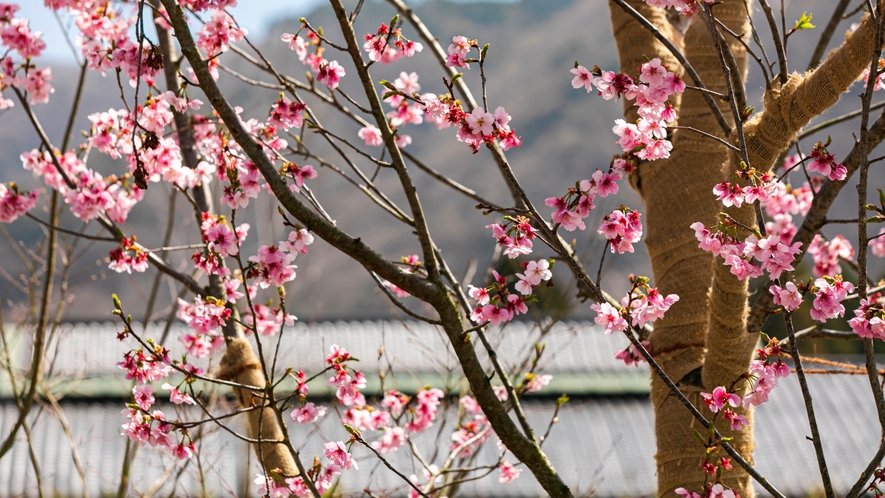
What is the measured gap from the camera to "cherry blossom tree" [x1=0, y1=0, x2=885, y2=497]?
64.8 inches

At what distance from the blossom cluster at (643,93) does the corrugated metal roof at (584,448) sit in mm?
5662

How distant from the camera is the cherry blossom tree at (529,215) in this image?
5.40 feet

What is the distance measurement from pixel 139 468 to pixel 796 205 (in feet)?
23.5

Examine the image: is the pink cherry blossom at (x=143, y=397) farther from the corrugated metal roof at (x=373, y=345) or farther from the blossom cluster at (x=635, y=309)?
the corrugated metal roof at (x=373, y=345)

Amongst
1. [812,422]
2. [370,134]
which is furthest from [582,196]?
[370,134]

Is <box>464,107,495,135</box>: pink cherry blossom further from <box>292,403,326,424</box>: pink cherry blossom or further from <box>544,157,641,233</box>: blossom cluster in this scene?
<box>292,403,326,424</box>: pink cherry blossom


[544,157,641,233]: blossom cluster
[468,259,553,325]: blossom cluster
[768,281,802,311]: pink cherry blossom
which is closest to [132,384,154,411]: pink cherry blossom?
[468,259,553,325]: blossom cluster

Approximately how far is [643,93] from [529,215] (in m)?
0.36

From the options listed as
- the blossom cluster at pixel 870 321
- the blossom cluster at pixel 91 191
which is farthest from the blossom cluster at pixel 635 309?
the blossom cluster at pixel 91 191

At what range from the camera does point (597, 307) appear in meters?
1.61

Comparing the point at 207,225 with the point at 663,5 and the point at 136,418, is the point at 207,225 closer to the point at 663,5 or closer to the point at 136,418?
the point at 136,418

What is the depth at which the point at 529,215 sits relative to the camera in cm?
166

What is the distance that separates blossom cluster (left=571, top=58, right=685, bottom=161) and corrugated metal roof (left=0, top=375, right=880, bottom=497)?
223 inches

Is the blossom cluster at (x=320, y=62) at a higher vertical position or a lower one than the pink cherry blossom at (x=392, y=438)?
higher
